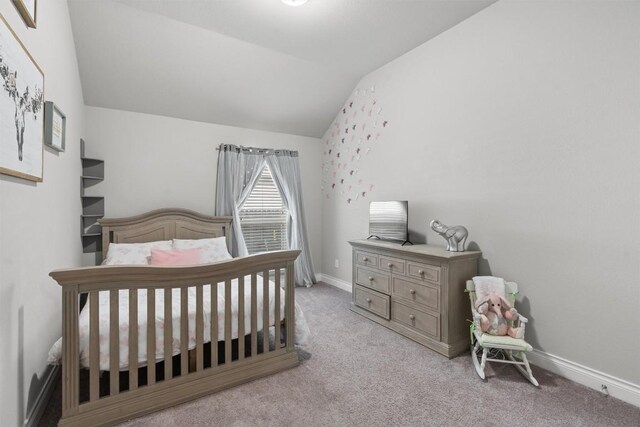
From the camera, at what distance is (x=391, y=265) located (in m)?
2.93

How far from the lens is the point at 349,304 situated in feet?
12.0

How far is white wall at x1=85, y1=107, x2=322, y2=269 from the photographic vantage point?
132 inches

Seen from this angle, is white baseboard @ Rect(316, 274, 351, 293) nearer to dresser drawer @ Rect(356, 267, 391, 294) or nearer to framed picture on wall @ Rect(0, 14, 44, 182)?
dresser drawer @ Rect(356, 267, 391, 294)

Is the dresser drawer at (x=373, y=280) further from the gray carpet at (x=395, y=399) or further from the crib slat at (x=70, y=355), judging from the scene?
the crib slat at (x=70, y=355)

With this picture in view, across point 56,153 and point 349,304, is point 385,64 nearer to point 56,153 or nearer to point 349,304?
point 349,304

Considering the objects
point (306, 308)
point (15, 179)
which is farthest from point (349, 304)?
point (15, 179)

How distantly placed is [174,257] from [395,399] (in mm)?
2324

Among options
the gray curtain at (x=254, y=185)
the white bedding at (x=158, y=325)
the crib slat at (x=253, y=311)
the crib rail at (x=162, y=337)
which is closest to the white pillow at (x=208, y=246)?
the gray curtain at (x=254, y=185)

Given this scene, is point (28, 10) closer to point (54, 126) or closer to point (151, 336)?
point (54, 126)

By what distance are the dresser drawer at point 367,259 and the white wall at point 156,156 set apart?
78.3 inches

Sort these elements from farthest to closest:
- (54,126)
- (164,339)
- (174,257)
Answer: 1. (174,257)
2. (54,126)
3. (164,339)

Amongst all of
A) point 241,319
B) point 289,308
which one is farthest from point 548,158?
point 241,319

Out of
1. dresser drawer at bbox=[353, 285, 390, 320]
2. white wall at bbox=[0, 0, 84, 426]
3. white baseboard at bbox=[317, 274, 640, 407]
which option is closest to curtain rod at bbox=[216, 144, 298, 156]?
white wall at bbox=[0, 0, 84, 426]

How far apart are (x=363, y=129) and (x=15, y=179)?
3.31 meters
